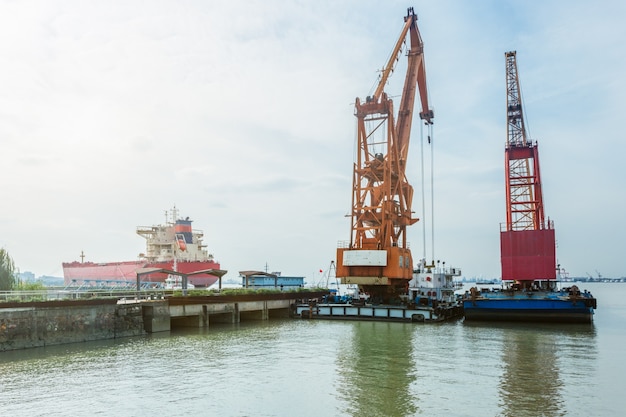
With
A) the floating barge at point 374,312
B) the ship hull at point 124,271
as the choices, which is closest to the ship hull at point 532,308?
the floating barge at point 374,312

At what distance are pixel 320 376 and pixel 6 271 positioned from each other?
24.1 metres

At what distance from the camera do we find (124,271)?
8256 centimetres

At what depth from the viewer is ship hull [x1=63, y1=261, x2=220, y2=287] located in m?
76.9

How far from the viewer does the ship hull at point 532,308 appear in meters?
37.7

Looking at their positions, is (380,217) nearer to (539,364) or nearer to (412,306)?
(412,306)

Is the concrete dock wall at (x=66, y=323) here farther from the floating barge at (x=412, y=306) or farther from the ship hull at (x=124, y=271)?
the ship hull at (x=124, y=271)

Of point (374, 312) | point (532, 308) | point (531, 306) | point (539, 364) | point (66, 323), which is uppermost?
point (66, 323)

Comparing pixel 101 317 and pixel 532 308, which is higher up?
pixel 101 317

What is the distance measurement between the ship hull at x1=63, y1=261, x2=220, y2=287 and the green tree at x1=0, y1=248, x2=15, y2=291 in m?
39.8

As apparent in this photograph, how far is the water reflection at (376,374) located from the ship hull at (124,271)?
50.5 metres

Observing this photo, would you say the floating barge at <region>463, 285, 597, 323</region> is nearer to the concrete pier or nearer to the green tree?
the concrete pier

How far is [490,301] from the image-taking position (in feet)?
130

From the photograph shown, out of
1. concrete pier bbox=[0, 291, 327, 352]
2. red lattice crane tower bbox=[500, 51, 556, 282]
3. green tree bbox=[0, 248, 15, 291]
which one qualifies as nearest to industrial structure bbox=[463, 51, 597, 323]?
red lattice crane tower bbox=[500, 51, 556, 282]

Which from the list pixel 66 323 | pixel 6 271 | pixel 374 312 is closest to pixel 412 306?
pixel 374 312
